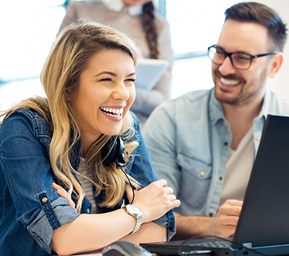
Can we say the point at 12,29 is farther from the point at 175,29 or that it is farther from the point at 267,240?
the point at 267,240

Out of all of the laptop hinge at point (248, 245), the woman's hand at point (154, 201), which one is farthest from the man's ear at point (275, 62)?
the laptop hinge at point (248, 245)

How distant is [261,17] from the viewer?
169 centimetres

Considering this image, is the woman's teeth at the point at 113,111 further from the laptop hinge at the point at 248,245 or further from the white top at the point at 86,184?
the laptop hinge at the point at 248,245

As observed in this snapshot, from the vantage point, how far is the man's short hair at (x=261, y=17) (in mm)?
1679

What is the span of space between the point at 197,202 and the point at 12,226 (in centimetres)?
88

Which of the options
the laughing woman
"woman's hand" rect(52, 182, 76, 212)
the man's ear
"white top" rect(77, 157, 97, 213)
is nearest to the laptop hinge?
the laughing woman

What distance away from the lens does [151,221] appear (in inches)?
44.8

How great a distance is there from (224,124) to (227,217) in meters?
0.61

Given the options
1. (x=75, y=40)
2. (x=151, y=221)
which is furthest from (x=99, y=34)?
(x=151, y=221)

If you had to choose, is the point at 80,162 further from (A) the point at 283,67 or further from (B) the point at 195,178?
(A) the point at 283,67

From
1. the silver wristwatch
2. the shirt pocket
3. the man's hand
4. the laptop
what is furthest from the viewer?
the shirt pocket

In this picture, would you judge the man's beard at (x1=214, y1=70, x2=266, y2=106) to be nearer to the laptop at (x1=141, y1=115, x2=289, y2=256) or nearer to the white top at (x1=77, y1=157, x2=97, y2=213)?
the white top at (x1=77, y1=157, x2=97, y2=213)

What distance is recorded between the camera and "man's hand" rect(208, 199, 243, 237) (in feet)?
3.80

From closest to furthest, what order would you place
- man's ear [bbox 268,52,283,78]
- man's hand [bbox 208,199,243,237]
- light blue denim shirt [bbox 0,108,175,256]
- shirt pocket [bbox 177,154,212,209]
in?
light blue denim shirt [bbox 0,108,175,256], man's hand [bbox 208,199,243,237], shirt pocket [bbox 177,154,212,209], man's ear [bbox 268,52,283,78]
